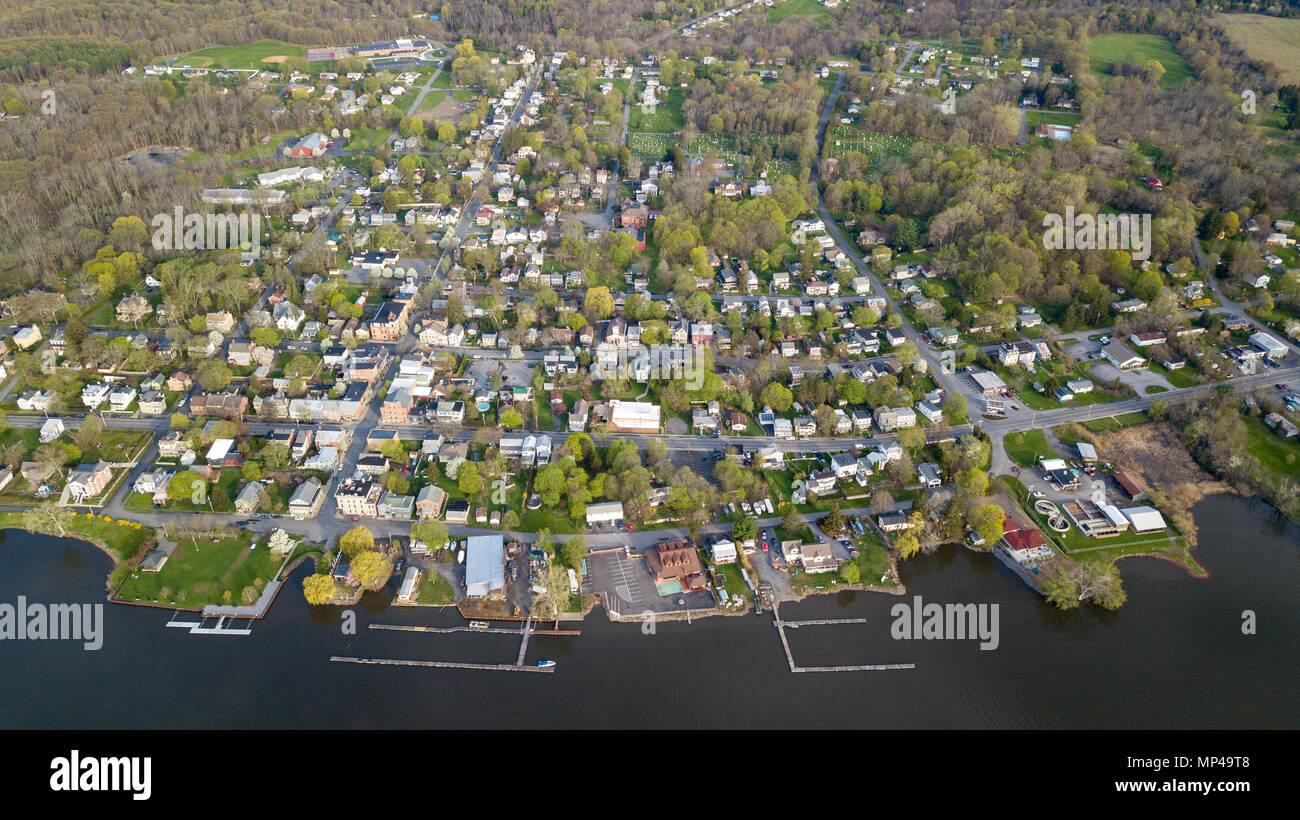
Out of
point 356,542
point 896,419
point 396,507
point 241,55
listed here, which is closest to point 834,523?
point 896,419

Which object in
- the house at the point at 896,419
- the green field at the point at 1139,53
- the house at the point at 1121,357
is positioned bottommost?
the house at the point at 896,419

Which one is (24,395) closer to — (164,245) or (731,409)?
(164,245)

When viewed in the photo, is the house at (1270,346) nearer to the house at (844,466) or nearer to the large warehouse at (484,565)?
the house at (844,466)

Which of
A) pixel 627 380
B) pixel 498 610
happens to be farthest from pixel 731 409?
pixel 498 610

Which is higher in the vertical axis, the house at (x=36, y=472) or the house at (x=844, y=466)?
the house at (x=36, y=472)

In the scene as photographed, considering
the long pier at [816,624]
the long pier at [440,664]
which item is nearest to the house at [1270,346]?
the long pier at [816,624]

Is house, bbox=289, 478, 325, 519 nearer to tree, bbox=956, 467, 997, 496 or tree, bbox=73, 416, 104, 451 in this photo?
tree, bbox=73, 416, 104, 451

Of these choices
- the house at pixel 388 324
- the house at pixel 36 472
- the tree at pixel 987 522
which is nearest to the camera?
the tree at pixel 987 522
